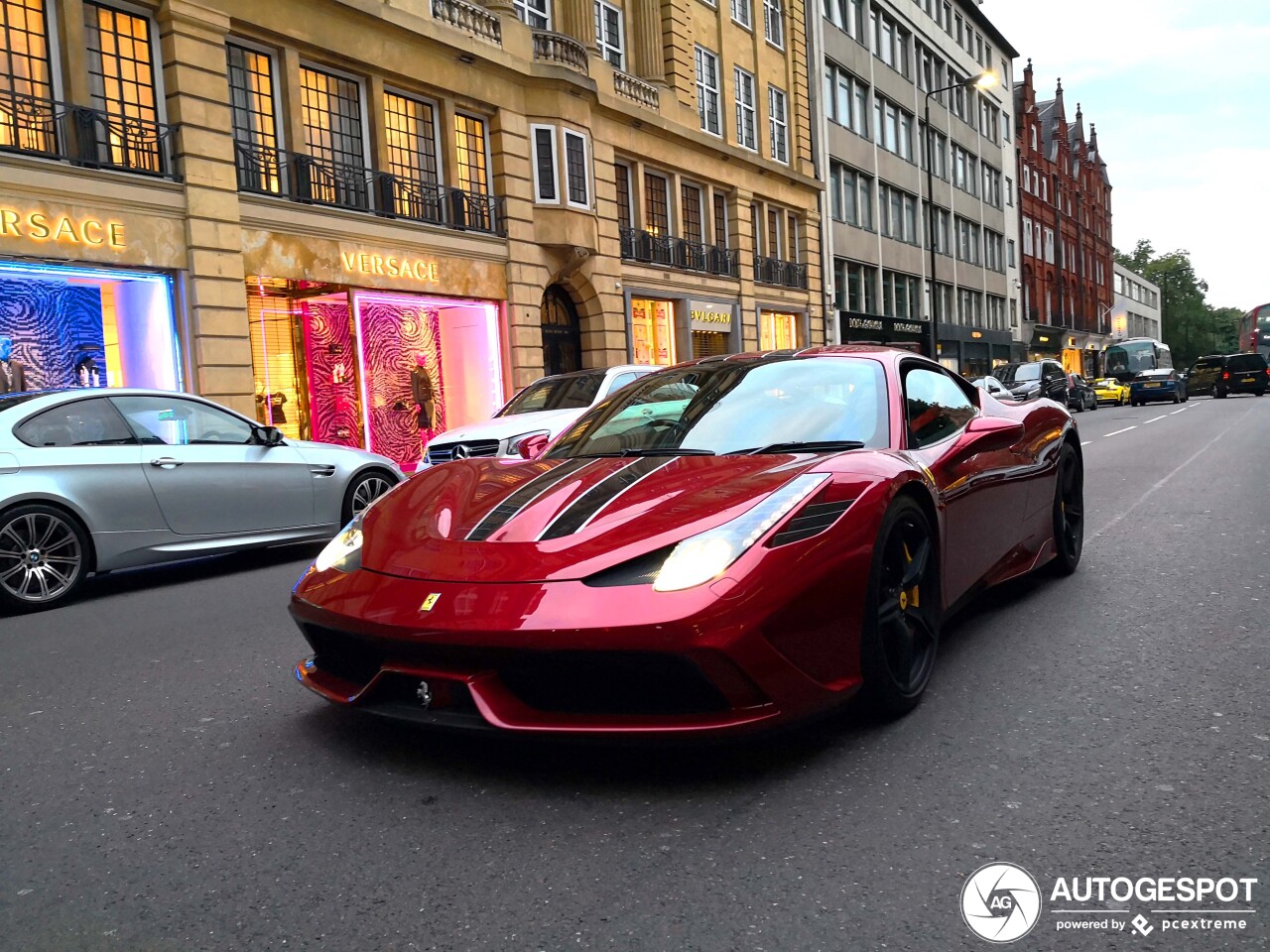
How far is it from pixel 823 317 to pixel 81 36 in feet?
81.4

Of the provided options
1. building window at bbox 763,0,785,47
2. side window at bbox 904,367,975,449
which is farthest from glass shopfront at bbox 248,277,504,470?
building window at bbox 763,0,785,47

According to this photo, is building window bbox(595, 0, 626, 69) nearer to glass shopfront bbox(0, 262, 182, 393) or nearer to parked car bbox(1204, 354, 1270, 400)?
glass shopfront bbox(0, 262, 182, 393)

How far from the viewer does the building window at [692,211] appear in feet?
89.5

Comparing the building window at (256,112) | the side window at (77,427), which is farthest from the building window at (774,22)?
the side window at (77,427)

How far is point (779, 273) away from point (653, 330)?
314 inches

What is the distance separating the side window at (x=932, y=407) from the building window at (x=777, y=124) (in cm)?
2862

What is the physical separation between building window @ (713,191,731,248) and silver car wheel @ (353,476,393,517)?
20950mm

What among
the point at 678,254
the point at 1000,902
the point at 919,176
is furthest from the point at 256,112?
the point at 919,176

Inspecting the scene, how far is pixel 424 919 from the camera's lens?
225 centimetres

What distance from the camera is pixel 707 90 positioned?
28.6 m

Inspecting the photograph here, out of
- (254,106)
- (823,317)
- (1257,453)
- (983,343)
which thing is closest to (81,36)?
(254,106)

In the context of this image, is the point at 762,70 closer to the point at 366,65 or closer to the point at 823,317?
the point at 823,317

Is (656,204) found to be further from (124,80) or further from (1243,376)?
(1243,376)

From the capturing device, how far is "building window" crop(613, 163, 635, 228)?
977 inches
